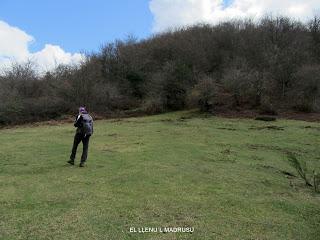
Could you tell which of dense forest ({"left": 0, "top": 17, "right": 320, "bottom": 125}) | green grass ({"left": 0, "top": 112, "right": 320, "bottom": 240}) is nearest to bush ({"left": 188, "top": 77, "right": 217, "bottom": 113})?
dense forest ({"left": 0, "top": 17, "right": 320, "bottom": 125})

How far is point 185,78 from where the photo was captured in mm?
45594

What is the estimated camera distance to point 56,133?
101 ft

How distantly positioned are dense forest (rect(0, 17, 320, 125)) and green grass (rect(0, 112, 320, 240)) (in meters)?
18.2

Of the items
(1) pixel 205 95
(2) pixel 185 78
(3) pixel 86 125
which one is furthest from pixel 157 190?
(2) pixel 185 78

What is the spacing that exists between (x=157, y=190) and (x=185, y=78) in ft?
109

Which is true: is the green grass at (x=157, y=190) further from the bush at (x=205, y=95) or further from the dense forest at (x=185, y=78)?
the dense forest at (x=185, y=78)

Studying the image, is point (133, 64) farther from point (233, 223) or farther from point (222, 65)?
point (233, 223)

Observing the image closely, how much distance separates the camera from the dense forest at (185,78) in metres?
43.8

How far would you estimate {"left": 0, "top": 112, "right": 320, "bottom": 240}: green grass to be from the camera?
9852 mm

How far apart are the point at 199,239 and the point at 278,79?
42208 mm

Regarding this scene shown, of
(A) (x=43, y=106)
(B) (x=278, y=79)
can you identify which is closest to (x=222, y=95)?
(B) (x=278, y=79)

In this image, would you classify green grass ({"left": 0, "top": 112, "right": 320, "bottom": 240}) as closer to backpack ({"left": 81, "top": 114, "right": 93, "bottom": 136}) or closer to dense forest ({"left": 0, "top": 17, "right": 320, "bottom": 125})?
backpack ({"left": 81, "top": 114, "right": 93, "bottom": 136})

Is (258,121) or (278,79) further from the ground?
(278,79)

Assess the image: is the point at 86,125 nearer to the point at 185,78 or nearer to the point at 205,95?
the point at 205,95
